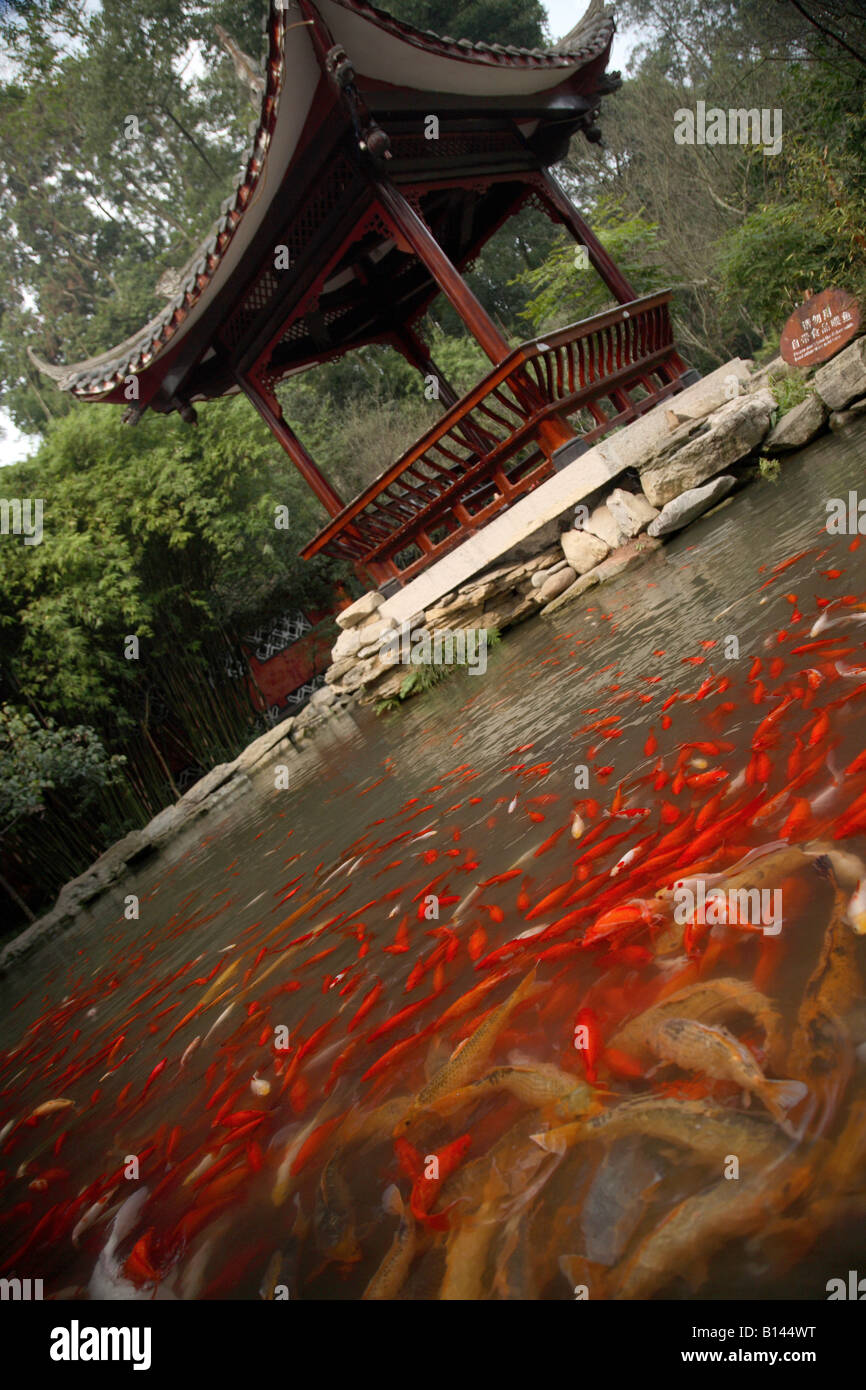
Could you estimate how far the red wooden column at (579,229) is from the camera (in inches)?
342

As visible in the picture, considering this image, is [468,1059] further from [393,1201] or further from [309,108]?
[309,108]

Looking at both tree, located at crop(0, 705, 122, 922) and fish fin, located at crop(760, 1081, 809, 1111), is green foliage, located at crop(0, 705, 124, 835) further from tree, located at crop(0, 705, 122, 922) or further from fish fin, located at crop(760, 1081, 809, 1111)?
fish fin, located at crop(760, 1081, 809, 1111)

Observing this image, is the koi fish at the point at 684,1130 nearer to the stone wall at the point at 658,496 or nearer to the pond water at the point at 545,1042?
the pond water at the point at 545,1042

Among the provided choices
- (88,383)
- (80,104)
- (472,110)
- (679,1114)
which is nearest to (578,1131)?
(679,1114)

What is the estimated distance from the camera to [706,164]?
15.7 m

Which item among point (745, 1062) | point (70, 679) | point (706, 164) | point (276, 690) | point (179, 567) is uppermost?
point (706, 164)

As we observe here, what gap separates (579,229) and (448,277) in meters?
3.19

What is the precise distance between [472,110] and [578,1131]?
9.40 metres

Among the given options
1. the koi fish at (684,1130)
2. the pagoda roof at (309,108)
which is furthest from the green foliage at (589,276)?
the koi fish at (684,1130)

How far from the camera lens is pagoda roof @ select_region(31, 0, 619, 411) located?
5.72 metres

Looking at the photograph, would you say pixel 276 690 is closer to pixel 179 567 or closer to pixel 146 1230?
pixel 179 567

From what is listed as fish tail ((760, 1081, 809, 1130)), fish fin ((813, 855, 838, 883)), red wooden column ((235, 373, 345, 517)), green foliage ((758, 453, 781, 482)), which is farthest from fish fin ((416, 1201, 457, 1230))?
red wooden column ((235, 373, 345, 517))

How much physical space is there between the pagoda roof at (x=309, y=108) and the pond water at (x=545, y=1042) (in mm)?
5752

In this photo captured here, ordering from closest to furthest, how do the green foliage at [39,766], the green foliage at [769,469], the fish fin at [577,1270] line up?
the fish fin at [577,1270]
the green foliage at [769,469]
the green foliage at [39,766]
